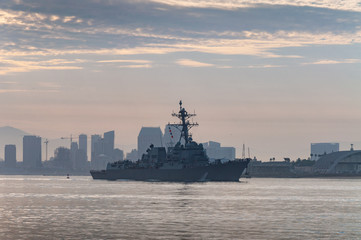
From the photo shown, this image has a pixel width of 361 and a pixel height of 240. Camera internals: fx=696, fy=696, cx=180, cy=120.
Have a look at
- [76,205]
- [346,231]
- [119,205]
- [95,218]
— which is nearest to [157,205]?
[119,205]

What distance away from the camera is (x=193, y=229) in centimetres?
6253

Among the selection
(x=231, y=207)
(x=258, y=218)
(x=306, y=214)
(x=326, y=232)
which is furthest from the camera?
(x=231, y=207)

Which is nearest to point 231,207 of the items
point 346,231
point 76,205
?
point 76,205

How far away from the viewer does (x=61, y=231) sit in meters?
60.9

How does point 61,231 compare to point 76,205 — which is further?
point 76,205

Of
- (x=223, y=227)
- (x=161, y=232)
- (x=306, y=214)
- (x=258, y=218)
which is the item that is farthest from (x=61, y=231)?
(x=306, y=214)

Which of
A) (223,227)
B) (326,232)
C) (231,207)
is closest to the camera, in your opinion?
(326,232)

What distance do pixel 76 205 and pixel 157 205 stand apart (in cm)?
1127

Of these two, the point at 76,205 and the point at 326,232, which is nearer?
the point at 326,232

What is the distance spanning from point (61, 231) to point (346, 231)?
24932 mm

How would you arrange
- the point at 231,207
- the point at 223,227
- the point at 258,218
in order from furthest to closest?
the point at 231,207, the point at 258,218, the point at 223,227

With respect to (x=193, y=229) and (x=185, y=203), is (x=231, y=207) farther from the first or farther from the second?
(x=193, y=229)

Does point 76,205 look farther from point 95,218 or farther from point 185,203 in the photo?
point 95,218

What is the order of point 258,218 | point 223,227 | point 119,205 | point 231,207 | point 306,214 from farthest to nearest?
point 119,205
point 231,207
point 306,214
point 258,218
point 223,227
